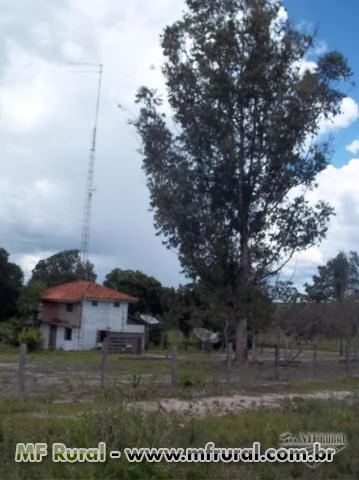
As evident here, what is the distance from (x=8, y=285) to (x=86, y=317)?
11874 millimetres

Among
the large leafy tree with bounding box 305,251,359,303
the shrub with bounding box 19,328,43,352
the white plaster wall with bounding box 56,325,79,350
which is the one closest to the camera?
the shrub with bounding box 19,328,43,352

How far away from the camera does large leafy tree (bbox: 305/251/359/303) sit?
71750 millimetres

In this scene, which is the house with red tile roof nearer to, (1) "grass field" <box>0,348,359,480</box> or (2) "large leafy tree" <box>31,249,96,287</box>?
(2) "large leafy tree" <box>31,249,96,287</box>

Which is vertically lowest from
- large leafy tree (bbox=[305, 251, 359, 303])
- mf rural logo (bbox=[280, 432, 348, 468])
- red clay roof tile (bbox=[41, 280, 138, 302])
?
mf rural logo (bbox=[280, 432, 348, 468])

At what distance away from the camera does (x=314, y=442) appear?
10195 mm

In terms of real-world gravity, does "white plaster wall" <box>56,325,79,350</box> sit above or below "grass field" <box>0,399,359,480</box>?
above

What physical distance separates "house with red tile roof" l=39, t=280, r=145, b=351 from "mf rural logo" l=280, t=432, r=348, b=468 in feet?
133

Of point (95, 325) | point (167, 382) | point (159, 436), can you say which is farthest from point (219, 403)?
point (95, 325)

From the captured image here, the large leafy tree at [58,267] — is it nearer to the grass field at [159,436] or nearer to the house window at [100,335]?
the house window at [100,335]

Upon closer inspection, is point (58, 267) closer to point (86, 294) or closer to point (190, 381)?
point (86, 294)

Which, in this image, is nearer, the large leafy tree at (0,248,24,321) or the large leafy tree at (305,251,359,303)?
the large leafy tree at (0,248,24,321)

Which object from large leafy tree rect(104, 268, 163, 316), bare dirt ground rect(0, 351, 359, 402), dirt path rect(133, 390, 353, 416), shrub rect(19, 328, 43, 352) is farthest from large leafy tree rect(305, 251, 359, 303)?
dirt path rect(133, 390, 353, 416)

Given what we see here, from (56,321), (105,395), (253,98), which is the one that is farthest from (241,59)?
(56,321)

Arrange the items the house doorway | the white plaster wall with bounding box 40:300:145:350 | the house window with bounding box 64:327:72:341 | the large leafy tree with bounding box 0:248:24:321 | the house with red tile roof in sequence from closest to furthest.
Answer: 1. the white plaster wall with bounding box 40:300:145:350
2. the house with red tile roof
3. the house window with bounding box 64:327:72:341
4. the house doorway
5. the large leafy tree with bounding box 0:248:24:321
